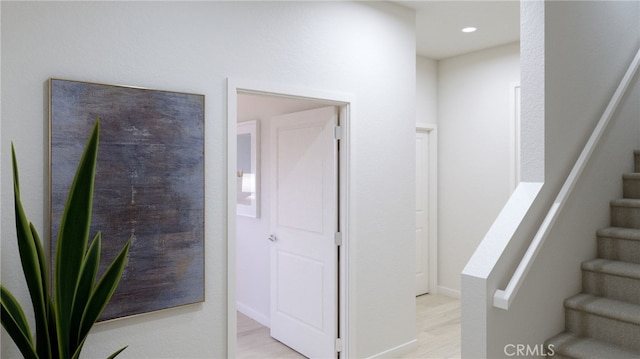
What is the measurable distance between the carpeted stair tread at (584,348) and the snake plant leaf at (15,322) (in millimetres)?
2249

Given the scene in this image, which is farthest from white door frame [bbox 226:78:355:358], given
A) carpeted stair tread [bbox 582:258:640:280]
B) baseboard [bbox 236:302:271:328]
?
carpeted stair tread [bbox 582:258:640:280]

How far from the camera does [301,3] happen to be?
2.80 meters

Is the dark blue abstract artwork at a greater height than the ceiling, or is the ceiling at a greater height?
the ceiling

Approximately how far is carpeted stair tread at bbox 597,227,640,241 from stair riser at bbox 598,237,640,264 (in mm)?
34

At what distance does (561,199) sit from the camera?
7.01 ft

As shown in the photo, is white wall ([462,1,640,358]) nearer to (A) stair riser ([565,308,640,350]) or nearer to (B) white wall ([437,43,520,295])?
(A) stair riser ([565,308,640,350])

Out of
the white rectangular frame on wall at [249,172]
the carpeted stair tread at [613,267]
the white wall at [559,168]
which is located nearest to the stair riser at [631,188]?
the white wall at [559,168]

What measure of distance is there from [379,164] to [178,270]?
163 centimetres

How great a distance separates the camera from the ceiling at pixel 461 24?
3.44 m

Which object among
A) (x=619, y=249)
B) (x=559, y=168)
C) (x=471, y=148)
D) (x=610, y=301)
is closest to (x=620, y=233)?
(x=619, y=249)

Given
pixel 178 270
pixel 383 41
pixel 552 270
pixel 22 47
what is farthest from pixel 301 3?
pixel 552 270

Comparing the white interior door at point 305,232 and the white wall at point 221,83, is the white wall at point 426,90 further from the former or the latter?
the white interior door at point 305,232

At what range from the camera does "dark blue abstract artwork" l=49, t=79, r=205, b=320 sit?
1.99 metres

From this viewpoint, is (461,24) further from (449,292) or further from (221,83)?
(449,292)
